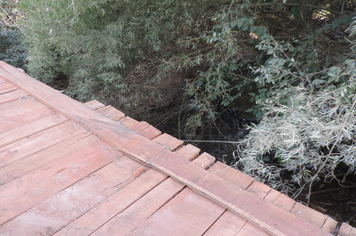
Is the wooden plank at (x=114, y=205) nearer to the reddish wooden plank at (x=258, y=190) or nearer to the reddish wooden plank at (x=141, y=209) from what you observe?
the reddish wooden plank at (x=141, y=209)

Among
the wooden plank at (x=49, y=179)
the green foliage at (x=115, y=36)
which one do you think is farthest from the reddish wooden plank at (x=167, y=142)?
the green foliage at (x=115, y=36)

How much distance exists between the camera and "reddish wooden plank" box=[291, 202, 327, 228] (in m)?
1.10

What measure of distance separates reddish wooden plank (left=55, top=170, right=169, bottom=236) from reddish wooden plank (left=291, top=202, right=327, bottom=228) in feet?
2.08

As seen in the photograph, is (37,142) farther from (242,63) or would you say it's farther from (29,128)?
(242,63)

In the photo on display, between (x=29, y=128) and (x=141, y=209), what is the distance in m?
1.03

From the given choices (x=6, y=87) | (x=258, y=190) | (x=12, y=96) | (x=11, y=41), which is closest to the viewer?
(x=258, y=190)

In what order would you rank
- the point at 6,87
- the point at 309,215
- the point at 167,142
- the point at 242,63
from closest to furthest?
the point at 309,215, the point at 167,142, the point at 6,87, the point at 242,63

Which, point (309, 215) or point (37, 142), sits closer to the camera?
point (309, 215)

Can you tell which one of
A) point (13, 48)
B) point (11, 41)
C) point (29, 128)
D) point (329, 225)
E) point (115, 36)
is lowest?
point (13, 48)

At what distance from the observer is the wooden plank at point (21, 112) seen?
5.23 ft

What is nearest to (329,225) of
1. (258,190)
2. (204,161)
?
(258,190)

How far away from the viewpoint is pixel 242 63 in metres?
2.78

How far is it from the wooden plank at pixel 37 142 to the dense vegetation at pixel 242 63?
1.21 meters

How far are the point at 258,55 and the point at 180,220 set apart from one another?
86.3 inches
